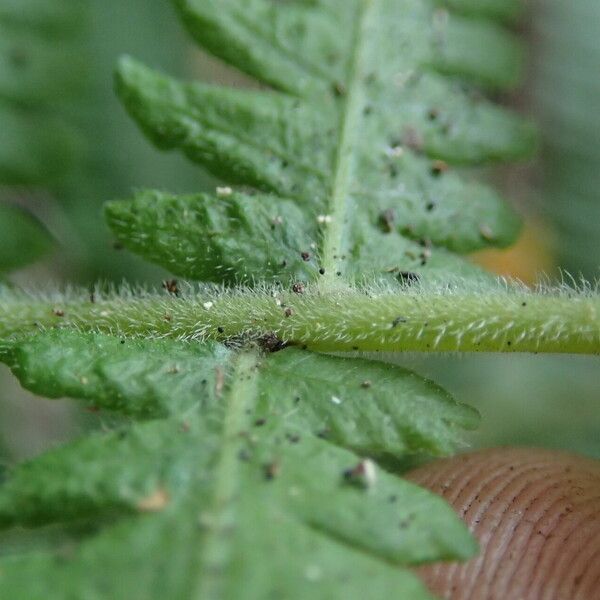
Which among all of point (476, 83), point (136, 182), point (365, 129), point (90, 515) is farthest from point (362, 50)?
point (90, 515)

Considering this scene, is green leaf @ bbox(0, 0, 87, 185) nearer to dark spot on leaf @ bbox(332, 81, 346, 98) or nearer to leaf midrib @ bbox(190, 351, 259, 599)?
dark spot on leaf @ bbox(332, 81, 346, 98)

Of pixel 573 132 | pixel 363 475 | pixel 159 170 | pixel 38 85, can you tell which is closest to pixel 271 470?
pixel 363 475

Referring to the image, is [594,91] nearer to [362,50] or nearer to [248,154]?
[362,50]

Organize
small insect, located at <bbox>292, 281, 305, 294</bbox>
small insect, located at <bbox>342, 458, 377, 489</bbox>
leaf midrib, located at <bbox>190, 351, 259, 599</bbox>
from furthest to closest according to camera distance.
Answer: small insect, located at <bbox>292, 281, 305, 294</bbox> → small insect, located at <bbox>342, 458, 377, 489</bbox> → leaf midrib, located at <bbox>190, 351, 259, 599</bbox>

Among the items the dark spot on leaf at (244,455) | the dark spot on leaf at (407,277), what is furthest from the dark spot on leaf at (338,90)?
the dark spot on leaf at (244,455)

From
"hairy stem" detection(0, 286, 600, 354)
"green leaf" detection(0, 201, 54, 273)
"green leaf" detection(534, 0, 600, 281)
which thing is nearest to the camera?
"hairy stem" detection(0, 286, 600, 354)

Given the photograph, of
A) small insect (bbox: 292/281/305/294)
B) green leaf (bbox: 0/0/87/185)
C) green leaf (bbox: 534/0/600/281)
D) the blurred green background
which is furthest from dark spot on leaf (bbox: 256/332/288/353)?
green leaf (bbox: 534/0/600/281)

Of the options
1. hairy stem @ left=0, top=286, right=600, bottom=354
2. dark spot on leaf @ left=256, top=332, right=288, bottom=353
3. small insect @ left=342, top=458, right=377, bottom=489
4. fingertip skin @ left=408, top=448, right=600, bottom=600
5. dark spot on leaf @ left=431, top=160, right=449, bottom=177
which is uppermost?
dark spot on leaf @ left=431, top=160, right=449, bottom=177
